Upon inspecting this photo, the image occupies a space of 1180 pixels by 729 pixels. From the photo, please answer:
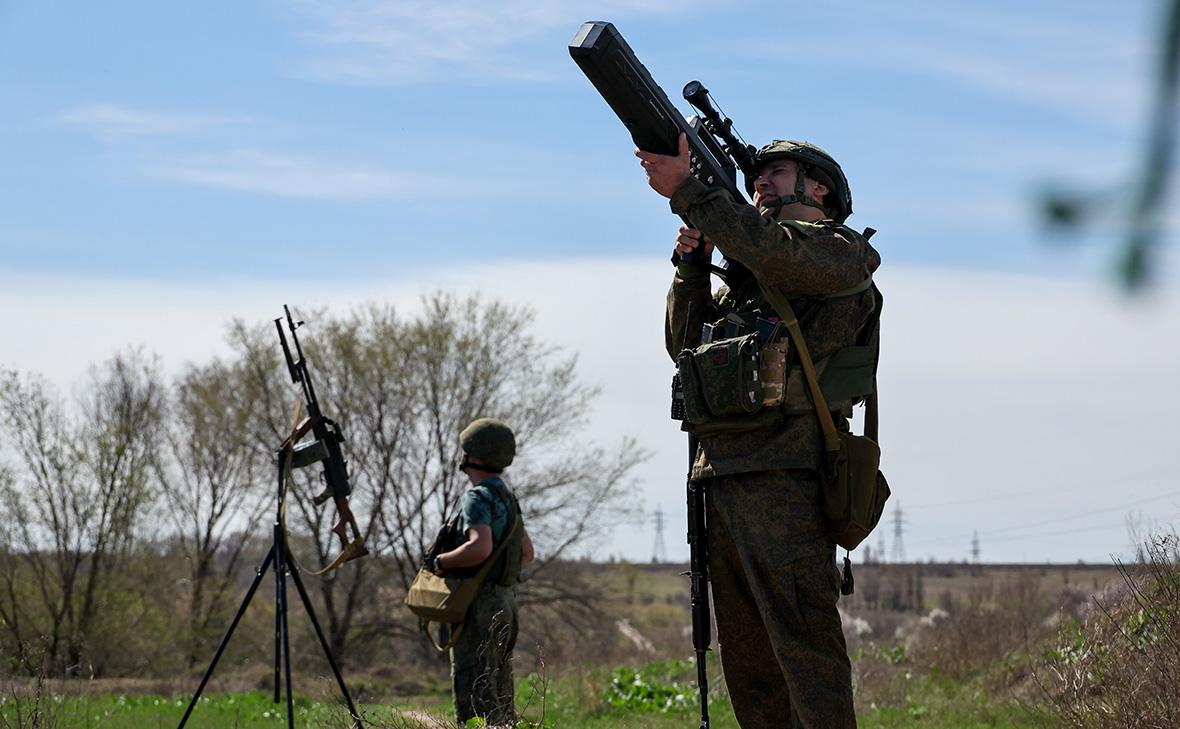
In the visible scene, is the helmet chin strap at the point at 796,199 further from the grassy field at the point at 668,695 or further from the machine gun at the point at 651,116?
the grassy field at the point at 668,695

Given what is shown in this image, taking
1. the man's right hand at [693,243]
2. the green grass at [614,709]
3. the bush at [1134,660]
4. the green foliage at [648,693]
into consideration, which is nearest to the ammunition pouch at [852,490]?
the man's right hand at [693,243]

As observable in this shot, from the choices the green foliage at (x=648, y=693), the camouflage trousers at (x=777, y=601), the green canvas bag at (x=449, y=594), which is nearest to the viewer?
the camouflage trousers at (x=777, y=601)

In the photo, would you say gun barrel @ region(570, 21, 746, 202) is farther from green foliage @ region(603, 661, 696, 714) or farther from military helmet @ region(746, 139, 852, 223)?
green foliage @ region(603, 661, 696, 714)

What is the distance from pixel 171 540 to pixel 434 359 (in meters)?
6.07

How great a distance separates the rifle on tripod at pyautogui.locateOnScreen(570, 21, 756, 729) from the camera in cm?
467

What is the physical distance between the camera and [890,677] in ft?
42.6

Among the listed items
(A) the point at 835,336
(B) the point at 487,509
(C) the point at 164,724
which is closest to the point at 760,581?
(A) the point at 835,336

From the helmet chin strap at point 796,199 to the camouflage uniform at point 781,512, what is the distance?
0.55ft

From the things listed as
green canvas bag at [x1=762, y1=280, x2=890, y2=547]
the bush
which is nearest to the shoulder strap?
green canvas bag at [x1=762, y1=280, x2=890, y2=547]

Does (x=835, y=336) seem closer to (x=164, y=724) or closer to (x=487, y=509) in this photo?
(x=487, y=509)

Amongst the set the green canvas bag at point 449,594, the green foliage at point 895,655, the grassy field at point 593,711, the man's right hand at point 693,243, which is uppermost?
the man's right hand at point 693,243

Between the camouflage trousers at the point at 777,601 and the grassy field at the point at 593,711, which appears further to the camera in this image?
the grassy field at the point at 593,711

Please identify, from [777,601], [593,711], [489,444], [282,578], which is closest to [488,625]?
[489,444]

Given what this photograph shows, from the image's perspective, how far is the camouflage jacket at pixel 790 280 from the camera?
453 cm
